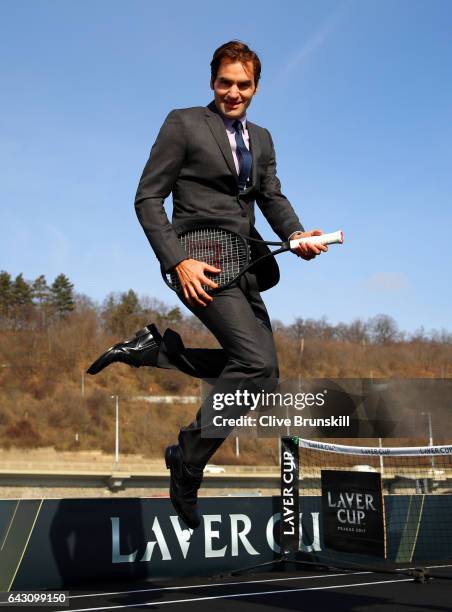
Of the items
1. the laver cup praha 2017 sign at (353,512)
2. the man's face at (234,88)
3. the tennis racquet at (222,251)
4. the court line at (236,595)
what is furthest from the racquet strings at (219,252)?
the laver cup praha 2017 sign at (353,512)

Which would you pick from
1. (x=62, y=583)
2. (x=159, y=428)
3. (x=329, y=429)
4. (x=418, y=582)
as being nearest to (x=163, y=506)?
(x=62, y=583)

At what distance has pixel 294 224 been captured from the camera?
4.52m

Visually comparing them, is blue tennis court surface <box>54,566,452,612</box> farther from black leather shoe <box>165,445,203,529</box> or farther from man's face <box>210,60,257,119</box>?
man's face <box>210,60,257,119</box>

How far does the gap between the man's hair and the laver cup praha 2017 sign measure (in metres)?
7.81

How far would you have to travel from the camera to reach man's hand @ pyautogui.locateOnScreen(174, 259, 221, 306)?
3950 millimetres

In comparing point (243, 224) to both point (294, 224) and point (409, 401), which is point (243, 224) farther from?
point (409, 401)

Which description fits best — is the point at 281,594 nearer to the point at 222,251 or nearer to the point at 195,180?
the point at 222,251

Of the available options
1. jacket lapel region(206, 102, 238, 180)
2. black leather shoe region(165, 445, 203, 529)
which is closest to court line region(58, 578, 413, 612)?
black leather shoe region(165, 445, 203, 529)

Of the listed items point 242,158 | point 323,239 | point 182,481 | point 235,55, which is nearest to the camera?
point 323,239

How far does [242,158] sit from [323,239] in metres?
0.83

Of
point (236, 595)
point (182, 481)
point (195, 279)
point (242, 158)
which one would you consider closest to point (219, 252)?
point (195, 279)

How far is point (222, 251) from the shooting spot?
411cm

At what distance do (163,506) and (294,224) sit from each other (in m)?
7.23

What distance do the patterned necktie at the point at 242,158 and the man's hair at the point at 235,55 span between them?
0.32 m
